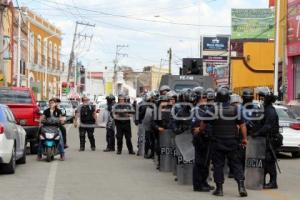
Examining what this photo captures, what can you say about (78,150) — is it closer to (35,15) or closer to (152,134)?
(152,134)

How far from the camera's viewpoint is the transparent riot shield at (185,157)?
1224 centimetres

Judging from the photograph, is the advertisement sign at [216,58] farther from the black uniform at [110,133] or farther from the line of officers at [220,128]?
the line of officers at [220,128]

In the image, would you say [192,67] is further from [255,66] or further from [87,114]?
[255,66]

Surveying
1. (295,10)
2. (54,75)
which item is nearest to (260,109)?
(295,10)

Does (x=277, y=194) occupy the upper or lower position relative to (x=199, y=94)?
lower

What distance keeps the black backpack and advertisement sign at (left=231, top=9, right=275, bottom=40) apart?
4800 cm

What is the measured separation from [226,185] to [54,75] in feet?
235

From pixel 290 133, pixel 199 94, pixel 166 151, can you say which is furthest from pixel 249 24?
pixel 199 94

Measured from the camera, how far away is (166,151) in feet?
47.8

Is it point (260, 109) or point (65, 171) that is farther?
point (65, 171)

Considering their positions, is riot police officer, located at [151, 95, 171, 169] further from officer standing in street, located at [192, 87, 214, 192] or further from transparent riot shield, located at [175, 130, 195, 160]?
officer standing in street, located at [192, 87, 214, 192]

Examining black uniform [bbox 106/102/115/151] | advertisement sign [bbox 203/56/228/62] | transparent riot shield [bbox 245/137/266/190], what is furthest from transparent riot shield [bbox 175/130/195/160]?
advertisement sign [bbox 203/56/228/62]

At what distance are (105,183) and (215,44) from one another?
67.3 meters

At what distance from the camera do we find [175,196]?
1102 centimetres
